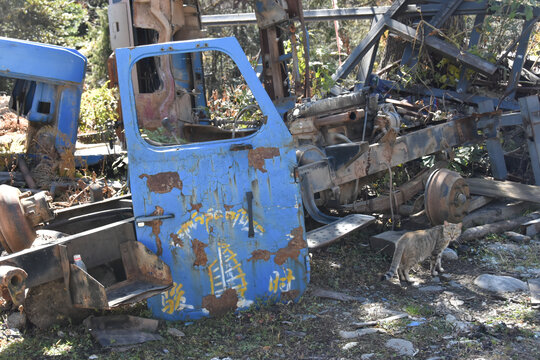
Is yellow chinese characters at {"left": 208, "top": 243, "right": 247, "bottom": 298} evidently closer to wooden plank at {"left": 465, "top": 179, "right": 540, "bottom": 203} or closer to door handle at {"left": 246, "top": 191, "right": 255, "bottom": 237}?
door handle at {"left": 246, "top": 191, "right": 255, "bottom": 237}

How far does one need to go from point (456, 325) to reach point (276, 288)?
49.0 inches

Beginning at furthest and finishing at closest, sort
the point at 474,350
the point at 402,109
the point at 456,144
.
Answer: the point at 402,109
the point at 456,144
the point at 474,350

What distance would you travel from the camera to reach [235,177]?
4.05 meters

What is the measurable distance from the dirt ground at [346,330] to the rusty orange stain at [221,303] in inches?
2.2

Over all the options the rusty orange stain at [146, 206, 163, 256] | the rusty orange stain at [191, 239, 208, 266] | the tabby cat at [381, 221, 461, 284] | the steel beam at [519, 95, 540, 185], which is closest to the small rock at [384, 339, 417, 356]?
the tabby cat at [381, 221, 461, 284]

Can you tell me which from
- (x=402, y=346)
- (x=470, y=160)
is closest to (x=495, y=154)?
(x=470, y=160)

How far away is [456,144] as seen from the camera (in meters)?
6.79

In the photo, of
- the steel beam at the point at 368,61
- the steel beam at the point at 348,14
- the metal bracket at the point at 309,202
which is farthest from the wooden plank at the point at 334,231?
the steel beam at the point at 348,14

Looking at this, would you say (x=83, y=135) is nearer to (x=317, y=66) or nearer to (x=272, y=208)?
(x=317, y=66)

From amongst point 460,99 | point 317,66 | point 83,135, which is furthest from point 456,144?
point 83,135

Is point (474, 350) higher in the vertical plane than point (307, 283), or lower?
lower

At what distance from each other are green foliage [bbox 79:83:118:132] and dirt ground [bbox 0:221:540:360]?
21.5 feet

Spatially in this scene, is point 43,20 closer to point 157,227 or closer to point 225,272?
point 157,227

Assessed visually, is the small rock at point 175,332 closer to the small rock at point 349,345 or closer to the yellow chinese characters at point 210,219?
the yellow chinese characters at point 210,219
